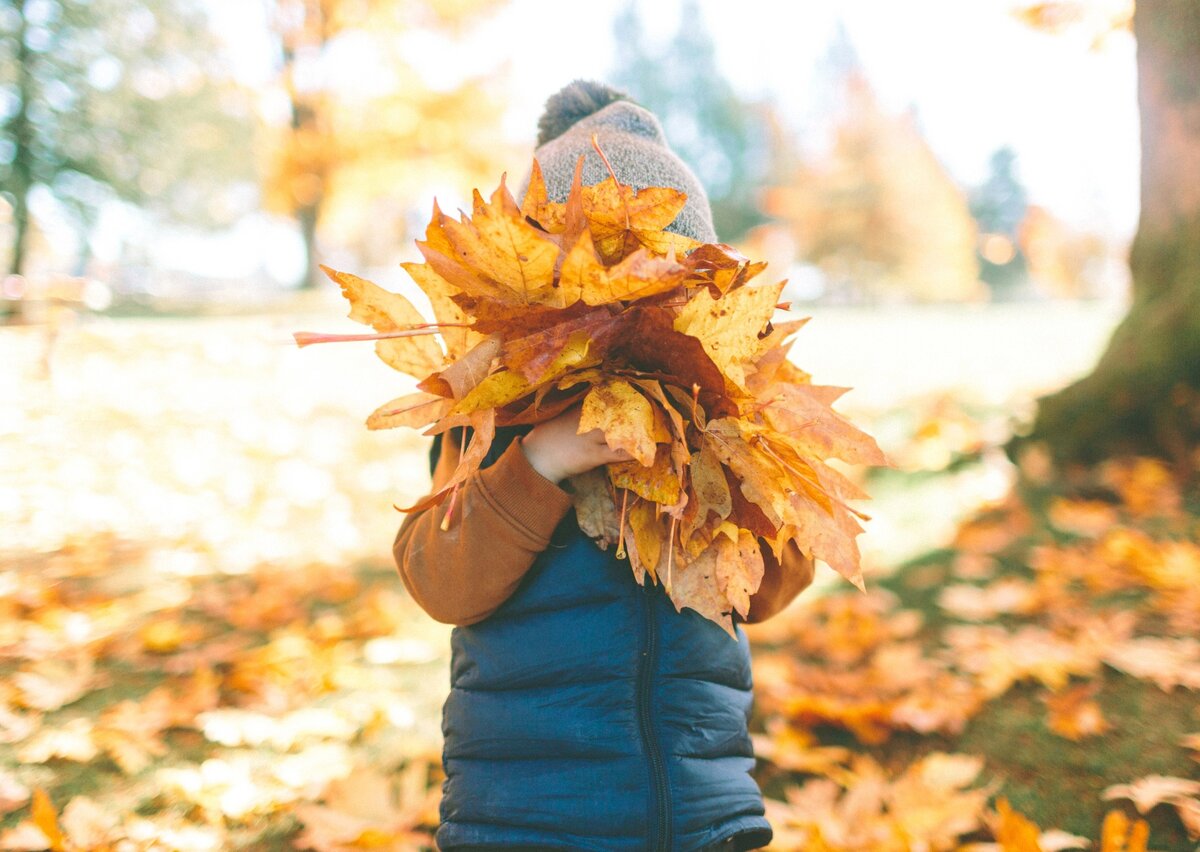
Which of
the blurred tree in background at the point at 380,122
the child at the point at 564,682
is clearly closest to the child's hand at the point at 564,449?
the child at the point at 564,682

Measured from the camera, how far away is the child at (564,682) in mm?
1250

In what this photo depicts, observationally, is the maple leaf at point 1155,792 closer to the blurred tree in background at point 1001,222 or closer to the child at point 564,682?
the child at point 564,682

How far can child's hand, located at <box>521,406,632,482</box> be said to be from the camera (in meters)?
1.22

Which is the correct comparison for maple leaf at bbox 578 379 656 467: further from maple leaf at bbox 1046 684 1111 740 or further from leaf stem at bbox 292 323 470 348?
maple leaf at bbox 1046 684 1111 740

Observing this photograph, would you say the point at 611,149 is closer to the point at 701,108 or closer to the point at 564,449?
the point at 564,449

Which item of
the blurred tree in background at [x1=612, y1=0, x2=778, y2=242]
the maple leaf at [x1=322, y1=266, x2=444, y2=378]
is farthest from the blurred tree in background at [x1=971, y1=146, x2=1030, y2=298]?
the maple leaf at [x1=322, y1=266, x2=444, y2=378]

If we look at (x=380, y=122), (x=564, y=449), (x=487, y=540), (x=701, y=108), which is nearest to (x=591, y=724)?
(x=487, y=540)

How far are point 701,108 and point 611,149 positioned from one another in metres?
37.9

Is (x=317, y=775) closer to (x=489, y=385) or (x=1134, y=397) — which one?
(x=489, y=385)

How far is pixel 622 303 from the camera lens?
1091 mm

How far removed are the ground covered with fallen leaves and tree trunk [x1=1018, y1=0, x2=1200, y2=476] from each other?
0.59 ft

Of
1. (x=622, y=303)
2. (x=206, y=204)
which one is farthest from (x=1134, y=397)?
(x=206, y=204)

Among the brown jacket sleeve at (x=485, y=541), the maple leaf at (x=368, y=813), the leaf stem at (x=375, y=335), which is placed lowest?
the maple leaf at (x=368, y=813)

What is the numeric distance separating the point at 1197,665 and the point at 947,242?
30.9 m
